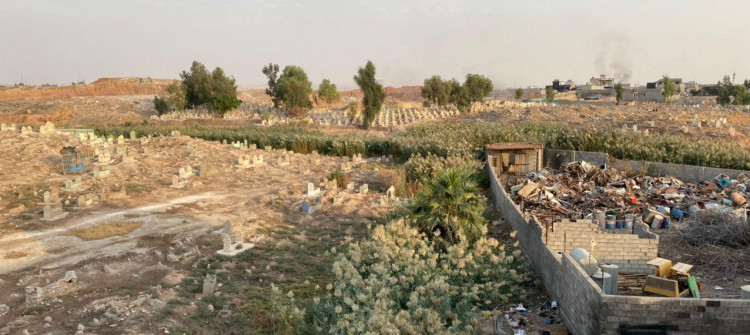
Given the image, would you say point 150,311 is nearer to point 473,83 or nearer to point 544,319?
point 544,319

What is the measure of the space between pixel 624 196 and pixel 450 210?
6.24 metres

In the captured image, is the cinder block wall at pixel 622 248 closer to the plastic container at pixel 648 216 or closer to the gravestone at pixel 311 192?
the plastic container at pixel 648 216

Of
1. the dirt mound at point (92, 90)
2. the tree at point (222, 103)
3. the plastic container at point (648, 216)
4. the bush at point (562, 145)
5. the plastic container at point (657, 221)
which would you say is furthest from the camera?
the dirt mound at point (92, 90)

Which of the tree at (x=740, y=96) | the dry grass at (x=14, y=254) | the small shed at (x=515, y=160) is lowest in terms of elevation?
the dry grass at (x=14, y=254)

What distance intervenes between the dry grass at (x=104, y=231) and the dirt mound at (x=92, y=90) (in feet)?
229

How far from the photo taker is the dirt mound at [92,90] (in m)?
71.9

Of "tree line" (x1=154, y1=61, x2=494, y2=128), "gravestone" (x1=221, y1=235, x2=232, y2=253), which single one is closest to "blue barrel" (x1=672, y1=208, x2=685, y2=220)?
"gravestone" (x1=221, y1=235, x2=232, y2=253)

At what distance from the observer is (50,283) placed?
8.45 metres

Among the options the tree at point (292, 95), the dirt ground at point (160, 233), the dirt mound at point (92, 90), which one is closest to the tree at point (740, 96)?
the tree at point (292, 95)

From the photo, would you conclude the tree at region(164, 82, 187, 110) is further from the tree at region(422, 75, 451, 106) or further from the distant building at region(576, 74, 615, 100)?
the distant building at region(576, 74, 615, 100)

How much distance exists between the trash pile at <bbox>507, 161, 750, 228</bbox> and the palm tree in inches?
104

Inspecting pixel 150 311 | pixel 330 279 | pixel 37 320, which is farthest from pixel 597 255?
pixel 37 320

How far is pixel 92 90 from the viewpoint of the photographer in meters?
80.1

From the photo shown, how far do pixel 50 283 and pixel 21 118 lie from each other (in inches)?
1899
